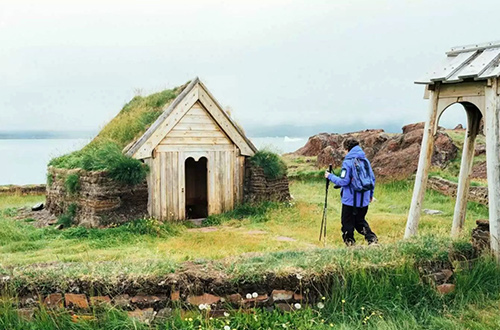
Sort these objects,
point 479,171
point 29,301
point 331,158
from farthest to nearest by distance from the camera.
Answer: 1. point 331,158
2. point 479,171
3. point 29,301

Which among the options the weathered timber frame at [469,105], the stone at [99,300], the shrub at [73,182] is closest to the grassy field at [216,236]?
the weathered timber frame at [469,105]

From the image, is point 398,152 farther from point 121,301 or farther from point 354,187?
point 121,301

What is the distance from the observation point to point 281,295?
5371mm

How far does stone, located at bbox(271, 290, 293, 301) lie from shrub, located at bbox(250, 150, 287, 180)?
859cm

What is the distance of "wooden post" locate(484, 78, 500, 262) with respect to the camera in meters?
6.78

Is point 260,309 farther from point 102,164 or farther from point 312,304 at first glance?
point 102,164

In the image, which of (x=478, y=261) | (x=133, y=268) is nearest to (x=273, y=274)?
(x=133, y=268)

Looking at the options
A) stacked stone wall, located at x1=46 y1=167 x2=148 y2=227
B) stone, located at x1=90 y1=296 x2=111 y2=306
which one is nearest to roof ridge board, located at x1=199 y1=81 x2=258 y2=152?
stacked stone wall, located at x1=46 y1=167 x2=148 y2=227

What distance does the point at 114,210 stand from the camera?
38.4ft

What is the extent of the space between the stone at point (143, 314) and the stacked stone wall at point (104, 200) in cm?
682

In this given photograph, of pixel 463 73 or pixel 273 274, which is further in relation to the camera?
pixel 463 73

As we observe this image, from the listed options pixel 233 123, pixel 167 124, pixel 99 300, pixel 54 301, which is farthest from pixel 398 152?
pixel 54 301

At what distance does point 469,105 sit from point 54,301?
23.3 ft

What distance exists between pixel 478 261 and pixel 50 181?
40.4 feet
